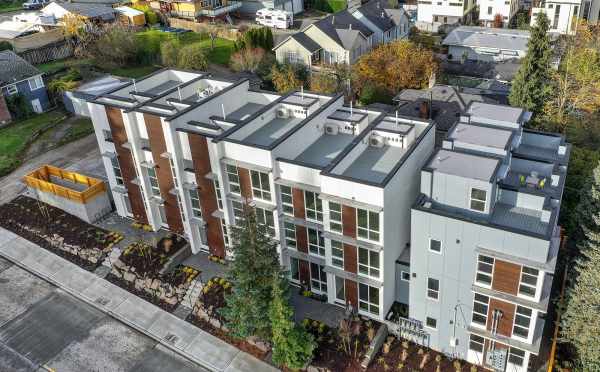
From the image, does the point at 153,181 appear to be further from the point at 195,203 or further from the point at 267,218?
the point at 267,218

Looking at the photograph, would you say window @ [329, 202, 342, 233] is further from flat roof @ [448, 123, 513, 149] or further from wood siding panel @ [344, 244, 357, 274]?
flat roof @ [448, 123, 513, 149]

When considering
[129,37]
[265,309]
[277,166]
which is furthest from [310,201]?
[129,37]

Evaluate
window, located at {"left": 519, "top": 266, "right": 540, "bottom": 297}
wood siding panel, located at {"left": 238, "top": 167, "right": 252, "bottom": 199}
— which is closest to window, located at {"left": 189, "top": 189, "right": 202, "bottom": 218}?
wood siding panel, located at {"left": 238, "top": 167, "right": 252, "bottom": 199}

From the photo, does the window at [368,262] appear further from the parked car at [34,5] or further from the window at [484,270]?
the parked car at [34,5]

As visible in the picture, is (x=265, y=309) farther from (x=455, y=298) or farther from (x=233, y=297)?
(x=455, y=298)

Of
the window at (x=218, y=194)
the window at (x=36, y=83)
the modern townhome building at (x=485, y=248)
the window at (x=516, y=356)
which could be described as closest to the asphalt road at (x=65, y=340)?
the window at (x=218, y=194)

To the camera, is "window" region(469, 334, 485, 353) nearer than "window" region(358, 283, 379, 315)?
Yes

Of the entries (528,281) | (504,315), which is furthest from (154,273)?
(528,281)
